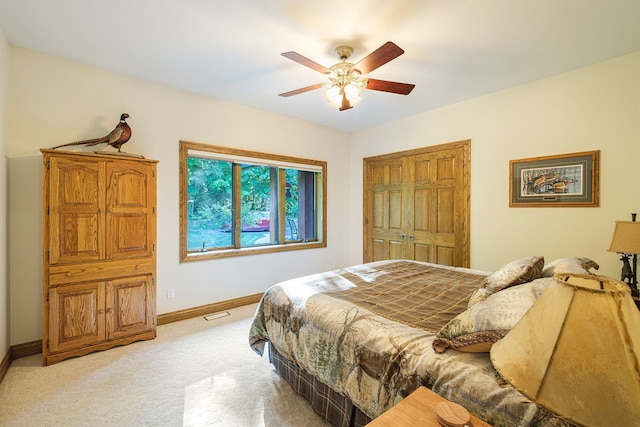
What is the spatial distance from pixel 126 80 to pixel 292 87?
1746 mm

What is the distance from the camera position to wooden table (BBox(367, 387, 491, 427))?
88 cm

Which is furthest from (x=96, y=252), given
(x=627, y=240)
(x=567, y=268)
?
(x=627, y=240)

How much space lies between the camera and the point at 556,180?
2.90 m

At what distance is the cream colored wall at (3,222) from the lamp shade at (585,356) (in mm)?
3452

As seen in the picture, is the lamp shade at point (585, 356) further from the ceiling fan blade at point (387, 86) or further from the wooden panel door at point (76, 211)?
the wooden panel door at point (76, 211)

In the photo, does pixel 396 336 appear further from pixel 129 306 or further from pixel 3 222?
pixel 3 222

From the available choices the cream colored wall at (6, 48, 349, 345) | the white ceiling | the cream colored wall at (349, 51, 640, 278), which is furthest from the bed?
the white ceiling

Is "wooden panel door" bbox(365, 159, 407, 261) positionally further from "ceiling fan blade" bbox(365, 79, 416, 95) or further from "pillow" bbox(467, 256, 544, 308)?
"pillow" bbox(467, 256, 544, 308)

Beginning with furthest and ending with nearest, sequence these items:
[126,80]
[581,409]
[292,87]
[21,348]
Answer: [292,87]
[126,80]
[21,348]
[581,409]

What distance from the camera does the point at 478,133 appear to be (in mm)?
3477

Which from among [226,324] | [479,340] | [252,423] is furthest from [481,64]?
[226,324]

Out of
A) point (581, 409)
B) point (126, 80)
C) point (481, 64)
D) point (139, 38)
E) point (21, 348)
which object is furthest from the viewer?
point (126, 80)

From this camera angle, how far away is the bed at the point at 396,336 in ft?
3.61

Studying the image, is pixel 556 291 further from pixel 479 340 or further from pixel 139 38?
pixel 139 38
